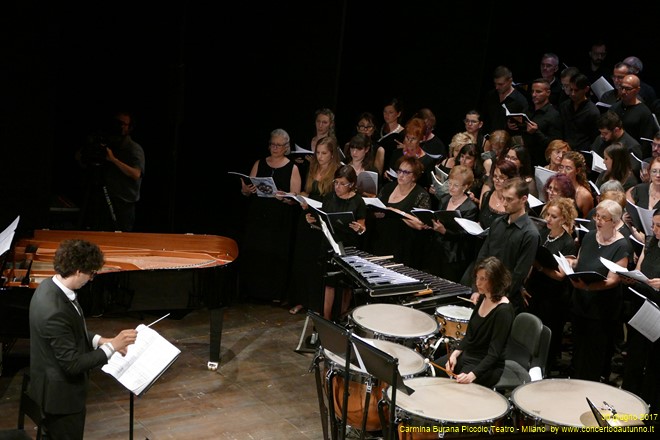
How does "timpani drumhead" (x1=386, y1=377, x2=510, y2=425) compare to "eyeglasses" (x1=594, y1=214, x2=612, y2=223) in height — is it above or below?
below

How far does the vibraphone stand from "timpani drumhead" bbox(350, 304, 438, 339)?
0.11 meters

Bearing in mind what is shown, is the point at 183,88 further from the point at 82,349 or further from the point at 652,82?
the point at 652,82

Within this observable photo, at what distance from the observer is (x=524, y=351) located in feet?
16.5

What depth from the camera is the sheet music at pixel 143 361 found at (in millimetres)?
4121

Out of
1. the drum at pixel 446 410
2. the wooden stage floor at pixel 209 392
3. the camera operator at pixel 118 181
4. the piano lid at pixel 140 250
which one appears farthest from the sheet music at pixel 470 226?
the camera operator at pixel 118 181

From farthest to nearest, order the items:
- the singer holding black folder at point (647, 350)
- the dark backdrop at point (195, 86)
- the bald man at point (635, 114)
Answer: the dark backdrop at point (195, 86), the bald man at point (635, 114), the singer holding black folder at point (647, 350)

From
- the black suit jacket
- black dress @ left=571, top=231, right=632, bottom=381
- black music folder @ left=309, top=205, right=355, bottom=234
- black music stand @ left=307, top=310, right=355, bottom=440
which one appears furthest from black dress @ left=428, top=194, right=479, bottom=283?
the black suit jacket

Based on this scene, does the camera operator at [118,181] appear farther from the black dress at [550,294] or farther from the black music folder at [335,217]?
the black dress at [550,294]

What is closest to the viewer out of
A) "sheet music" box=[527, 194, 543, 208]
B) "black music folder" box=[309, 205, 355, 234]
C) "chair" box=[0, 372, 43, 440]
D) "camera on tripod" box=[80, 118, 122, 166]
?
"chair" box=[0, 372, 43, 440]

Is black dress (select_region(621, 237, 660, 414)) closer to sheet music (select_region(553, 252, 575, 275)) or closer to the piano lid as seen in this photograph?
sheet music (select_region(553, 252, 575, 275))

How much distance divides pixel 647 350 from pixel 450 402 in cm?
210

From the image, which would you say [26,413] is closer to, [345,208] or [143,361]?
[143,361]

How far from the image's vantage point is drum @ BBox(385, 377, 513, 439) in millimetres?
3963

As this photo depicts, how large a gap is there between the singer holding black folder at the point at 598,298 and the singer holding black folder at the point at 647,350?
0.52 feet
